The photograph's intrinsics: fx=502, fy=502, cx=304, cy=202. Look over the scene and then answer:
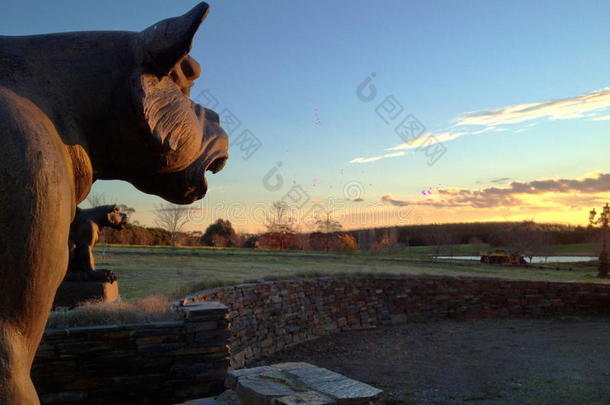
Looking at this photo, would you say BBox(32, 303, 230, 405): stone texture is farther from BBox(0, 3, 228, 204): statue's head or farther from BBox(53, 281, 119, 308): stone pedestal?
BBox(0, 3, 228, 204): statue's head

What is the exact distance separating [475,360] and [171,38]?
8.91 meters

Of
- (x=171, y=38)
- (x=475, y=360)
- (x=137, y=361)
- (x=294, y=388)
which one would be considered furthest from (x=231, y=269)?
(x=171, y=38)

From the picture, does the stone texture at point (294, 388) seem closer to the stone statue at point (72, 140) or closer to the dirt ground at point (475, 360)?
the stone statue at point (72, 140)

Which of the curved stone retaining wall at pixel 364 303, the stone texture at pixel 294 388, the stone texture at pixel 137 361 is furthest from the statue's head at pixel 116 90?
the curved stone retaining wall at pixel 364 303

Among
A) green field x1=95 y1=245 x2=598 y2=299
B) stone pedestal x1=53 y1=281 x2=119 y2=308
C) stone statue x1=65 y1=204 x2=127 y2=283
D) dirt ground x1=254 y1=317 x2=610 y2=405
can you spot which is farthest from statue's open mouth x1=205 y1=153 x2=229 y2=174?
green field x1=95 y1=245 x2=598 y2=299

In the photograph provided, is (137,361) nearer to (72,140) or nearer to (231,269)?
(72,140)

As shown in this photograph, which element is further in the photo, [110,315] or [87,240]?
[87,240]

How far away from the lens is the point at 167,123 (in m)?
1.21

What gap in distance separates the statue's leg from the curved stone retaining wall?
21.6 ft

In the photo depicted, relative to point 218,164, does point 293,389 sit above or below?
below

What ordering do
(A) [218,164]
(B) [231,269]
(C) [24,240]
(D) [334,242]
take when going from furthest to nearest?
1. (D) [334,242]
2. (B) [231,269]
3. (A) [218,164]
4. (C) [24,240]

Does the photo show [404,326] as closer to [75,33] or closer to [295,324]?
[295,324]

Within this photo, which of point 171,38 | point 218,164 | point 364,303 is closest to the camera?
point 171,38

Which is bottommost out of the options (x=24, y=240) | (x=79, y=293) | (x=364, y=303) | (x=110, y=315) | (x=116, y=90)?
(x=364, y=303)
